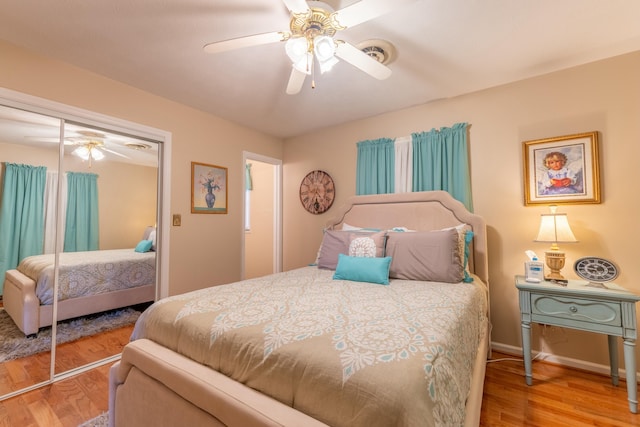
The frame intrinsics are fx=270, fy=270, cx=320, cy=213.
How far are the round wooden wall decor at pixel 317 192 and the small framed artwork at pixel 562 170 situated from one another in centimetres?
201

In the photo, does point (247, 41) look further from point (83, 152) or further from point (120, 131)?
point (83, 152)

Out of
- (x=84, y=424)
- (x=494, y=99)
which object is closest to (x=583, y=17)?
(x=494, y=99)

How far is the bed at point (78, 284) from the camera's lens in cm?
198

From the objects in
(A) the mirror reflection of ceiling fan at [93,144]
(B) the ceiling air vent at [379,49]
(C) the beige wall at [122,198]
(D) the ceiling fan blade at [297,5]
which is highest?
(B) the ceiling air vent at [379,49]

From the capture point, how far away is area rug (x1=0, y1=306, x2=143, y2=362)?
6.42 feet

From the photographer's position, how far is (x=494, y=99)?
2.51 metres

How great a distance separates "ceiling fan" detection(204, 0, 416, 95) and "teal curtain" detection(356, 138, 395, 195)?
145 cm

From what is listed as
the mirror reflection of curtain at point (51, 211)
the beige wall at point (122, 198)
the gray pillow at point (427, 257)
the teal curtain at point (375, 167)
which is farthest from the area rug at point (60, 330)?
the teal curtain at point (375, 167)

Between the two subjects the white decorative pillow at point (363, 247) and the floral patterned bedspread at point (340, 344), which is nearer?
the floral patterned bedspread at point (340, 344)

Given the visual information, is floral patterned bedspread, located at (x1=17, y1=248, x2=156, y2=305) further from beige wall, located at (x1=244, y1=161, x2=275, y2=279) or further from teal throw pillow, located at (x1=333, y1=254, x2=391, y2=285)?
teal throw pillow, located at (x1=333, y1=254, x2=391, y2=285)

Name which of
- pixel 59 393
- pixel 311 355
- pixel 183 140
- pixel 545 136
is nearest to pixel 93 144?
pixel 183 140

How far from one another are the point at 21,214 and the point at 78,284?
2.36ft

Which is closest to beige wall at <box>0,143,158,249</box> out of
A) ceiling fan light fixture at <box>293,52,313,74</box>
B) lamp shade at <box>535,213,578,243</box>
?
ceiling fan light fixture at <box>293,52,313,74</box>

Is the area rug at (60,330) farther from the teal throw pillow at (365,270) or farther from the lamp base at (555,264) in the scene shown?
the lamp base at (555,264)
